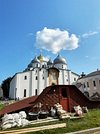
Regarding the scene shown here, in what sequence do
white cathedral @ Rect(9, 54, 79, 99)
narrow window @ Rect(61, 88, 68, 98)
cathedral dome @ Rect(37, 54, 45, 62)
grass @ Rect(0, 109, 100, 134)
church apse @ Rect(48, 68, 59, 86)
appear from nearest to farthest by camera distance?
grass @ Rect(0, 109, 100, 134) → narrow window @ Rect(61, 88, 68, 98) → white cathedral @ Rect(9, 54, 79, 99) → church apse @ Rect(48, 68, 59, 86) → cathedral dome @ Rect(37, 54, 45, 62)

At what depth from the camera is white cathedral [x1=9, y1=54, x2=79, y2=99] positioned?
215 ft

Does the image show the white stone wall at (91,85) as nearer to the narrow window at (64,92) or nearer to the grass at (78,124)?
the narrow window at (64,92)

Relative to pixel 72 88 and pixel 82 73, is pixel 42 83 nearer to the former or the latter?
pixel 82 73

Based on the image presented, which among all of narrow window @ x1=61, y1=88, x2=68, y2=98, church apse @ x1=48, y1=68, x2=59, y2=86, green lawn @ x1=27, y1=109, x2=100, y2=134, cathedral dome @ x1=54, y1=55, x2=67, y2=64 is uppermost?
cathedral dome @ x1=54, y1=55, x2=67, y2=64

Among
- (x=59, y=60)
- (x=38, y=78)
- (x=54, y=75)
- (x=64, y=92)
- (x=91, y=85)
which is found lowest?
(x=64, y=92)

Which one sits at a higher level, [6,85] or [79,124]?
[6,85]

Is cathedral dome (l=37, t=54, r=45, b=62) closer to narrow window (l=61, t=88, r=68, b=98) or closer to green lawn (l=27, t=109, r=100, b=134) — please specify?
narrow window (l=61, t=88, r=68, b=98)

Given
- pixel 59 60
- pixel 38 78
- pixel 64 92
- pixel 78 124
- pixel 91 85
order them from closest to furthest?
pixel 78 124
pixel 64 92
pixel 91 85
pixel 38 78
pixel 59 60

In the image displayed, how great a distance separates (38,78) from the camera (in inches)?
2707

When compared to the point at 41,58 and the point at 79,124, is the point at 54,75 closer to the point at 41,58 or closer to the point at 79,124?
the point at 41,58

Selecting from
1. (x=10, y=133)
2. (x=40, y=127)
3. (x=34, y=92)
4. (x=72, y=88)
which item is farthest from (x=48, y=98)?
(x=34, y=92)

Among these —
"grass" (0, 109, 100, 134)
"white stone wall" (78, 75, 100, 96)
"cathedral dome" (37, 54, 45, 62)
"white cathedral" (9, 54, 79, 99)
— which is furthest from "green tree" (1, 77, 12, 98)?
"grass" (0, 109, 100, 134)

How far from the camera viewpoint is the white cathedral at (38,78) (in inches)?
2581

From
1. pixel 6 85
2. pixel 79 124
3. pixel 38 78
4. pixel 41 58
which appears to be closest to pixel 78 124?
pixel 79 124
